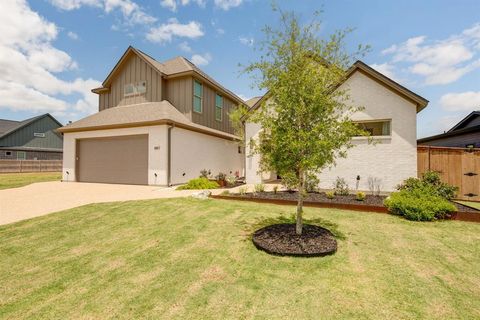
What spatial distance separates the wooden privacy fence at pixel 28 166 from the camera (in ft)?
78.7

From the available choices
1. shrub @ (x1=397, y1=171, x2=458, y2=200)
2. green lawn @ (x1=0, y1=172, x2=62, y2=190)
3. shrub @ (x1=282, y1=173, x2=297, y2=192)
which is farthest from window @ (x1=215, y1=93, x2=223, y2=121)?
shrub @ (x1=282, y1=173, x2=297, y2=192)

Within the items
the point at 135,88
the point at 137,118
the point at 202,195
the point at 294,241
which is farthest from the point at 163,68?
the point at 294,241

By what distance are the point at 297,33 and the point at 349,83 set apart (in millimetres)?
6965

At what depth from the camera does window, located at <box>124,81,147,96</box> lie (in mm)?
17541

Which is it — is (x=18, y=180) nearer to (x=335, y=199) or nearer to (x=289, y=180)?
(x=289, y=180)

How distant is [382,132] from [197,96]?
41.9ft

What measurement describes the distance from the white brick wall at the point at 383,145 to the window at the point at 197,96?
1067cm

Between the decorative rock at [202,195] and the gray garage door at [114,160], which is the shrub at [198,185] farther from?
the gray garage door at [114,160]

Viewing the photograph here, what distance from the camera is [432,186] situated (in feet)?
27.2

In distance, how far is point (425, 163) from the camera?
9.90 metres

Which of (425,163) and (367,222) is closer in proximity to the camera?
(367,222)

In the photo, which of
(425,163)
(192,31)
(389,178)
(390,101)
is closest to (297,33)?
(390,101)

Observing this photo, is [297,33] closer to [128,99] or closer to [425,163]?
[425,163]

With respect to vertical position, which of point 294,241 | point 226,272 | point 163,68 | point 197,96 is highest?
point 163,68
